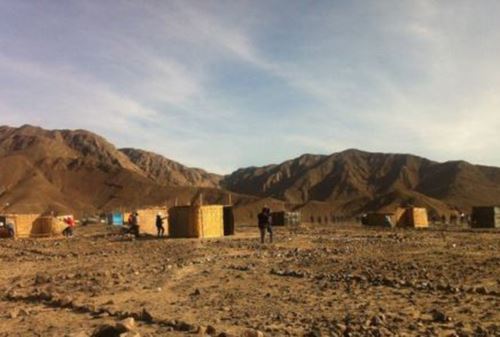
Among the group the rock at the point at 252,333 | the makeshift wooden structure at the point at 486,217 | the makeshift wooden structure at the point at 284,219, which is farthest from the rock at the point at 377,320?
the makeshift wooden structure at the point at 284,219

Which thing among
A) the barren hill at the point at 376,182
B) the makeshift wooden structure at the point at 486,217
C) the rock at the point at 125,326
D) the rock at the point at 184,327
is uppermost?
the barren hill at the point at 376,182

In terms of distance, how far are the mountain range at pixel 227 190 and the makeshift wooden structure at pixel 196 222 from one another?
264 ft

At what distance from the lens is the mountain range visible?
123938mm

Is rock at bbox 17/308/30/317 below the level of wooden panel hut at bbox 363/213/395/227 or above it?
below

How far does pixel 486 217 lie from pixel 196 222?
88.2 feet

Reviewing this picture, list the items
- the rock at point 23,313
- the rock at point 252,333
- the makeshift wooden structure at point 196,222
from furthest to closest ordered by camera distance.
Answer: the makeshift wooden structure at point 196,222 → the rock at point 23,313 → the rock at point 252,333

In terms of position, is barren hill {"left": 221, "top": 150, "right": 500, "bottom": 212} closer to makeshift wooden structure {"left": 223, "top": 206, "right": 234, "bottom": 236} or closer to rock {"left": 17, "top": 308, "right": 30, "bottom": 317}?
makeshift wooden structure {"left": 223, "top": 206, "right": 234, "bottom": 236}

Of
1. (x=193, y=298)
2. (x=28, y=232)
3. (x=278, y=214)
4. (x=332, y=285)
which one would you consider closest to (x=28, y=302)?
(x=193, y=298)

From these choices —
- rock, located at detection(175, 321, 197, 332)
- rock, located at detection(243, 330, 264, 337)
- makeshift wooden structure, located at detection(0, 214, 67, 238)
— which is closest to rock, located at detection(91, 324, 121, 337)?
rock, located at detection(175, 321, 197, 332)

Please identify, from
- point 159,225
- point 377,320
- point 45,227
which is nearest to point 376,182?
point 45,227

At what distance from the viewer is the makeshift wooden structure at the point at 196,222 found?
35.6 meters

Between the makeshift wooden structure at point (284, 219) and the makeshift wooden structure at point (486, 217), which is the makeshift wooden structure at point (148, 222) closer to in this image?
the makeshift wooden structure at point (284, 219)

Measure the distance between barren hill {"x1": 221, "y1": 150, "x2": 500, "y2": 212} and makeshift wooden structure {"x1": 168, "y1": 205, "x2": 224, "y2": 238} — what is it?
266ft

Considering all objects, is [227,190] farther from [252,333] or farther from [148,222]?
[252,333]
